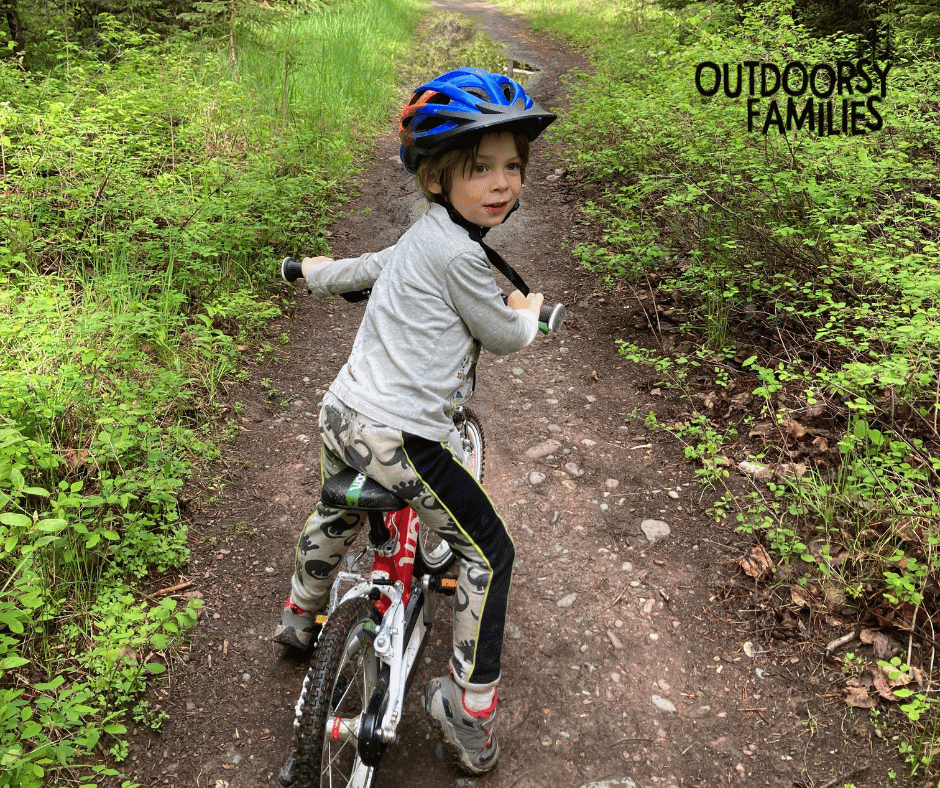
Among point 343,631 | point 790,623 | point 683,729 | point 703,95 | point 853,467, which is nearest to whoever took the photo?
point 343,631

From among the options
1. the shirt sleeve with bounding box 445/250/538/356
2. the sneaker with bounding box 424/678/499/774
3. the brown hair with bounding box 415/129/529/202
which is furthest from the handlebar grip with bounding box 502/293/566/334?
the sneaker with bounding box 424/678/499/774

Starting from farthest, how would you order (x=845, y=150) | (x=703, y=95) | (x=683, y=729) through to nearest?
(x=703, y=95)
(x=845, y=150)
(x=683, y=729)

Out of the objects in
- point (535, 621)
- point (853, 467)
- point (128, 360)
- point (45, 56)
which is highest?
point (45, 56)

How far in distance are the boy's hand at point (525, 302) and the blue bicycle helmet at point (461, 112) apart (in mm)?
580

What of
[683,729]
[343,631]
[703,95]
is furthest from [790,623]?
[703,95]

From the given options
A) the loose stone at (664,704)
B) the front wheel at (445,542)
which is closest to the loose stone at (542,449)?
the front wheel at (445,542)

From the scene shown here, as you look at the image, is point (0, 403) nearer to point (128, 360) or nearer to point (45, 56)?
point (128, 360)

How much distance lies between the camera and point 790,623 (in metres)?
3.43

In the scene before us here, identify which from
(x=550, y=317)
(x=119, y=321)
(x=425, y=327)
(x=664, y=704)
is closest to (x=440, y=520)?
(x=425, y=327)

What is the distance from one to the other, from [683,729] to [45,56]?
8.87 m

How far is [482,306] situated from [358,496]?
30.2 inches

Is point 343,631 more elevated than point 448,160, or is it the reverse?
point 448,160

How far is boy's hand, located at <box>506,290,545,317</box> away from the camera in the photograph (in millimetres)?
2656

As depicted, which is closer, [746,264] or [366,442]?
[366,442]
